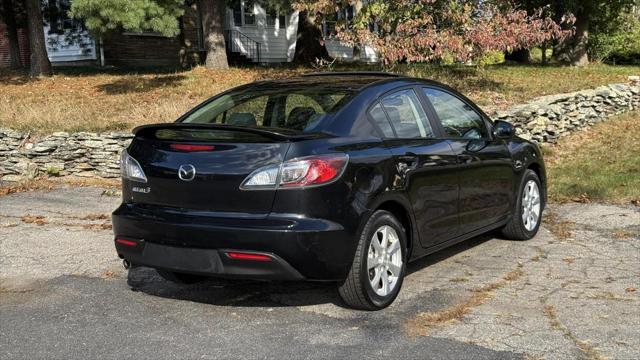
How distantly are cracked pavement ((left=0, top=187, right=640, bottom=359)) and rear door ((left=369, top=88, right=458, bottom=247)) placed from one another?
19.0 inches

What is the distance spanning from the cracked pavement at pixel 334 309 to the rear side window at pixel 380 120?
120 centimetres

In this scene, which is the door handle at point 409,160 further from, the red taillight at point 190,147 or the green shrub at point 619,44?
the green shrub at point 619,44

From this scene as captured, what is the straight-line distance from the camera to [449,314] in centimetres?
472

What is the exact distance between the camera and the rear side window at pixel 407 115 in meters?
5.20

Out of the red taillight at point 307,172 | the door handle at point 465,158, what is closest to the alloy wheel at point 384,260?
the red taillight at point 307,172

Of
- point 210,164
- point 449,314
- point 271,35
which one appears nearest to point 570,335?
point 449,314

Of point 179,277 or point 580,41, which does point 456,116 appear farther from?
point 580,41

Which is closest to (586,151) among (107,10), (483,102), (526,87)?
(483,102)

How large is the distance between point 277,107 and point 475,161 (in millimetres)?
1770

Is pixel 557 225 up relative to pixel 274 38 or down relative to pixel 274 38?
down

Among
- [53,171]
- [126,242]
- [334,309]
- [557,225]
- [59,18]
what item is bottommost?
[53,171]

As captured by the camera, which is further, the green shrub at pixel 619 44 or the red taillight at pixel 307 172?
the green shrub at pixel 619 44

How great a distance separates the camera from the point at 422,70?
57.0 ft

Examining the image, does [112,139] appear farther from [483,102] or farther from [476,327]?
[476,327]
